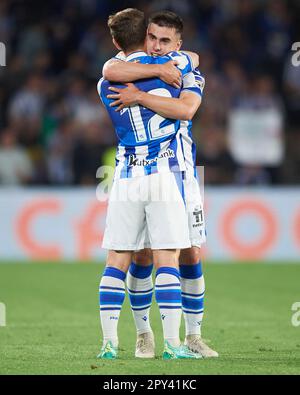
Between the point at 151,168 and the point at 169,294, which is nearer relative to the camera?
the point at 169,294

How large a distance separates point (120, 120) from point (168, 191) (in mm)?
564

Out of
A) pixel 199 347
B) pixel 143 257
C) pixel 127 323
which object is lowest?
pixel 127 323

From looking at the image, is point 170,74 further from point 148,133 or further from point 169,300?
point 169,300

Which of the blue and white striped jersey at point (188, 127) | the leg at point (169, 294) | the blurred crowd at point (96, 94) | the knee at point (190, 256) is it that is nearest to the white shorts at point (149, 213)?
the leg at point (169, 294)

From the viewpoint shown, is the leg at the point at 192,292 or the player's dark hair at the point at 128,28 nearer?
the player's dark hair at the point at 128,28

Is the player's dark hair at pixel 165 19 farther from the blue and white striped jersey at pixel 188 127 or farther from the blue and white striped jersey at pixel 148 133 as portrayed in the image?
the blue and white striped jersey at pixel 188 127

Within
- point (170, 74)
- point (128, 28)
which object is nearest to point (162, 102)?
point (170, 74)

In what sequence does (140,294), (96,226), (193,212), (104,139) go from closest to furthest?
(193,212) < (140,294) < (96,226) < (104,139)

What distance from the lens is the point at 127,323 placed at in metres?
8.79

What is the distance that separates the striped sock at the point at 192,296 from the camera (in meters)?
6.84

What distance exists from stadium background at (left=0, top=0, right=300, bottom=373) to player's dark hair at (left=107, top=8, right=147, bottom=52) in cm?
612

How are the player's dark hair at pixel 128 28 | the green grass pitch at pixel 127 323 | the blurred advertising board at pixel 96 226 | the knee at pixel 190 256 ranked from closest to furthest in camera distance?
the green grass pitch at pixel 127 323 < the player's dark hair at pixel 128 28 < the knee at pixel 190 256 < the blurred advertising board at pixel 96 226

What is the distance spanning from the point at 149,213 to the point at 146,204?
0.06 meters

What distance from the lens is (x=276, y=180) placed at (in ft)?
51.3
